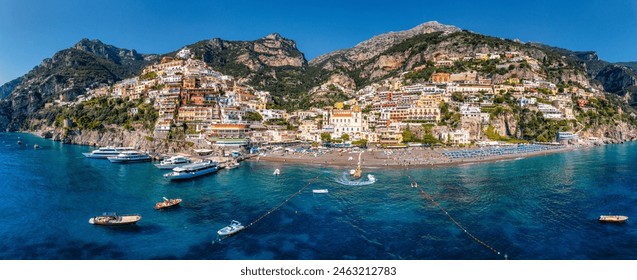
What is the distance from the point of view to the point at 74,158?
75.8 meters

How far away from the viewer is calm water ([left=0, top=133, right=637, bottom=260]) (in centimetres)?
2641

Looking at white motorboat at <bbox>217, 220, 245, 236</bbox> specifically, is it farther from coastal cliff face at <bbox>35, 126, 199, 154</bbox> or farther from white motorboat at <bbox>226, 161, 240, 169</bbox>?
coastal cliff face at <bbox>35, 126, 199, 154</bbox>

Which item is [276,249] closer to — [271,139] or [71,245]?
[71,245]

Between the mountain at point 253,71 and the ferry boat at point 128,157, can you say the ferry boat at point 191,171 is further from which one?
the mountain at point 253,71

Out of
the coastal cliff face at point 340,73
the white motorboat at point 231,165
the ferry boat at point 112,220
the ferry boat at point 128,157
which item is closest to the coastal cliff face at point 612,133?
the coastal cliff face at point 340,73

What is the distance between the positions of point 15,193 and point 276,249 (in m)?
39.1

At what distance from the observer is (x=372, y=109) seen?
119m

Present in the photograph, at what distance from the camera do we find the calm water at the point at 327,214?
26406mm

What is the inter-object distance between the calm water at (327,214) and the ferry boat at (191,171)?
7.26 feet

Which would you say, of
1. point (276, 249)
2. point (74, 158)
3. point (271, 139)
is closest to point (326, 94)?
point (271, 139)

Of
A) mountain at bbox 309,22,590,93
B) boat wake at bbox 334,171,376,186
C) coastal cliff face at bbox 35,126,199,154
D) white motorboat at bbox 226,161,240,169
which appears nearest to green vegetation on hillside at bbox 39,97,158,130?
coastal cliff face at bbox 35,126,199,154

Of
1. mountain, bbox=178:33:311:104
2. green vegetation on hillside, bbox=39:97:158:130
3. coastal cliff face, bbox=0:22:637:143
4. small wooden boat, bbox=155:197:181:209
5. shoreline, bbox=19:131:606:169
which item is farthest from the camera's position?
mountain, bbox=178:33:311:104

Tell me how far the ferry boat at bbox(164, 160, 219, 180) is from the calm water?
87.2 inches

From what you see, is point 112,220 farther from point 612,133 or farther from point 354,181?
point 612,133
